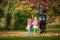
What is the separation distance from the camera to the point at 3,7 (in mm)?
32438

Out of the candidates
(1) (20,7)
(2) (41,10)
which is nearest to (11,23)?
(1) (20,7)

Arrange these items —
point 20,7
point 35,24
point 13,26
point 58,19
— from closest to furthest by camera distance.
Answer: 1. point 35,24
2. point 20,7
3. point 13,26
4. point 58,19

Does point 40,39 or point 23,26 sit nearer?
point 40,39

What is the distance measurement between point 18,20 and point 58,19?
1036cm

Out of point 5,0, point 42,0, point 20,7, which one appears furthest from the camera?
point 5,0

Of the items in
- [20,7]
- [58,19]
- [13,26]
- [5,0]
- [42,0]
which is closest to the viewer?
[42,0]

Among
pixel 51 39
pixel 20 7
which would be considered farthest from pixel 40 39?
pixel 20 7

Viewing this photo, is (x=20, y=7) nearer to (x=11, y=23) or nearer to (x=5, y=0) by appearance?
(x=5, y=0)

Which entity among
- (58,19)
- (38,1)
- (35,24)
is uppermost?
(38,1)

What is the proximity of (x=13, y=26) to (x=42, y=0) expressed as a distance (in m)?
20.2

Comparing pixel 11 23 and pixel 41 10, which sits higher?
pixel 41 10

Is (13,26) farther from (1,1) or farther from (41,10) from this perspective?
(41,10)

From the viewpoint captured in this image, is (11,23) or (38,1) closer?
(38,1)

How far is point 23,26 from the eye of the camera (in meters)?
32.4
